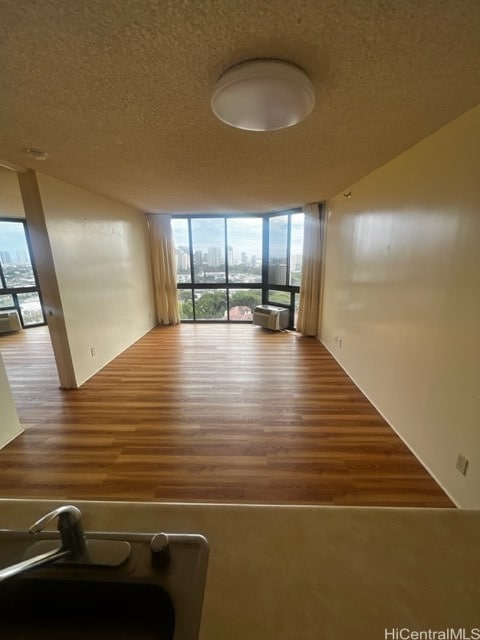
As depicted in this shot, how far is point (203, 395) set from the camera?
2.89 m

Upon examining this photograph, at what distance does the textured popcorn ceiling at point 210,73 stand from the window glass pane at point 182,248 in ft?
11.3

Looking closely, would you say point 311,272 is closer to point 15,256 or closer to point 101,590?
point 101,590

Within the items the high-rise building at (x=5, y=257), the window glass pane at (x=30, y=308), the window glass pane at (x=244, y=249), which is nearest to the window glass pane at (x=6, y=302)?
the window glass pane at (x=30, y=308)

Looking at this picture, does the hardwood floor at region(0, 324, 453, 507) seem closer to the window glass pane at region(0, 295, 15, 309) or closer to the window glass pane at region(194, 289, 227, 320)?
the window glass pane at region(194, 289, 227, 320)

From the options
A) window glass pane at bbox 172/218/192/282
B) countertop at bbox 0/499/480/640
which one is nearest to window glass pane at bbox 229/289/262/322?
window glass pane at bbox 172/218/192/282

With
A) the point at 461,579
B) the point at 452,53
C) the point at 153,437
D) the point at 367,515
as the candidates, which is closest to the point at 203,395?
the point at 153,437

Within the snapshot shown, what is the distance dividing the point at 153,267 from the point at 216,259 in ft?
4.50

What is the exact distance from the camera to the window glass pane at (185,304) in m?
5.96

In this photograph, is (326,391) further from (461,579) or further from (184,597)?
(184,597)

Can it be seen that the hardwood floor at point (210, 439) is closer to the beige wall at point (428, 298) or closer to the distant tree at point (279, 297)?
the beige wall at point (428, 298)

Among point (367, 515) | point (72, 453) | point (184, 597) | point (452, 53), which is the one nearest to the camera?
point (184, 597)

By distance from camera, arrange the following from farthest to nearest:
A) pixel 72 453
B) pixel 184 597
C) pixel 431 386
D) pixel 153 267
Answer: pixel 153 267 → pixel 72 453 → pixel 431 386 → pixel 184 597

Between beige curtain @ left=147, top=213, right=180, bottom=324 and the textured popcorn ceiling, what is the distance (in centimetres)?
311

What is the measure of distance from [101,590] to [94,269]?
359 centimetres
